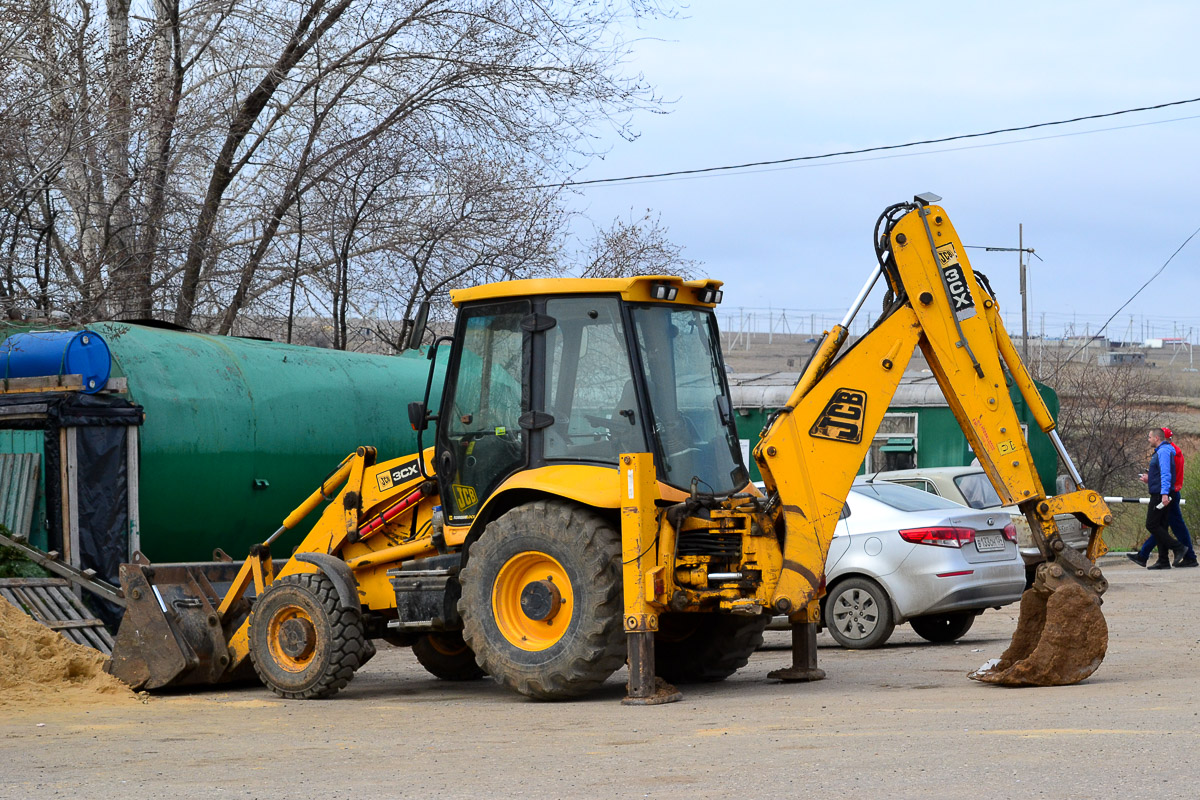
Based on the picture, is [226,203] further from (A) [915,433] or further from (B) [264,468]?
(A) [915,433]

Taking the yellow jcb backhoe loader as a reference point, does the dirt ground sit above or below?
below

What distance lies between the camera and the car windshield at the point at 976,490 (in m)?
15.2

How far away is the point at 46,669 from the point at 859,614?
666cm

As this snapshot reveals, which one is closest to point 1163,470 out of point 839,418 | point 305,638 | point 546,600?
point 839,418

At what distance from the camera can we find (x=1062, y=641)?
8.59 m

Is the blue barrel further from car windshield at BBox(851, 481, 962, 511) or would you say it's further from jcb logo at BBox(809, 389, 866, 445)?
car windshield at BBox(851, 481, 962, 511)

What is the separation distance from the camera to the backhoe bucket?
8516mm

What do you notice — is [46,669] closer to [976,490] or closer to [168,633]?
[168,633]

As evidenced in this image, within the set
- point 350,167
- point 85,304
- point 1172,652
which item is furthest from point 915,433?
point 85,304

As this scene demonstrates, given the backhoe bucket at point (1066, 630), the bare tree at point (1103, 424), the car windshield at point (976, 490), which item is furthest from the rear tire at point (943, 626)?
the bare tree at point (1103, 424)

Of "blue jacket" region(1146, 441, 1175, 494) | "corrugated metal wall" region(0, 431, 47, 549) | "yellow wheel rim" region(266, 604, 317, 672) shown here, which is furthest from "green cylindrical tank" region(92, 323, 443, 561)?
"blue jacket" region(1146, 441, 1175, 494)

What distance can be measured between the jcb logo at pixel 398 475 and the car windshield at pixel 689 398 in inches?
77.3

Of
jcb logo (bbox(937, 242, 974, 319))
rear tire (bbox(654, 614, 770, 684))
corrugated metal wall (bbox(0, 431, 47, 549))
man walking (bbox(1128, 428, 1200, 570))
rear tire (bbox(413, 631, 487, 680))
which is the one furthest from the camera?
man walking (bbox(1128, 428, 1200, 570))

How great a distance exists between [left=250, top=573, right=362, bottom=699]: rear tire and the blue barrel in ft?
9.43
